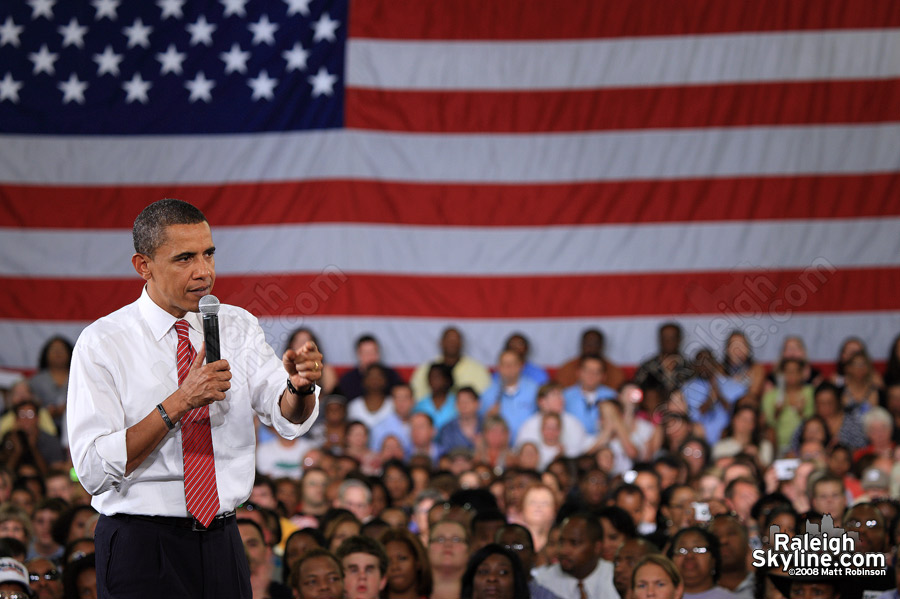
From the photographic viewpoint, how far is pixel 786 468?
716 cm

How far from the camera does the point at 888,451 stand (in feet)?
24.6

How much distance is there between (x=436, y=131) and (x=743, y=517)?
4789mm

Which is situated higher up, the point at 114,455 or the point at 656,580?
the point at 114,455

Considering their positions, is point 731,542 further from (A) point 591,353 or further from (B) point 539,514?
(A) point 591,353

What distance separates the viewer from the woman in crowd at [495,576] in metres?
4.89

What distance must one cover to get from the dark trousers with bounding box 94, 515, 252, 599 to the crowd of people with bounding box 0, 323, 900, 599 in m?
2.30

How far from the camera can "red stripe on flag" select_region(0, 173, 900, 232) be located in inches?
379

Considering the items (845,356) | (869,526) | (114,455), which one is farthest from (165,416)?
(845,356)

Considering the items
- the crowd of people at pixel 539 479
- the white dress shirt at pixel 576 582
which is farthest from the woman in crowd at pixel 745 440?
the white dress shirt at pixel 576 582

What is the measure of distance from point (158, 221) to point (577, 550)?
3.49 m

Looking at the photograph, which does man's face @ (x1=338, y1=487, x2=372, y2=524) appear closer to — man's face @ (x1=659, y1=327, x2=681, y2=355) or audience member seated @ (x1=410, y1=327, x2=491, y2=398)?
audience member seated @ (x1=410, y1=327, x2=491, y2=398)

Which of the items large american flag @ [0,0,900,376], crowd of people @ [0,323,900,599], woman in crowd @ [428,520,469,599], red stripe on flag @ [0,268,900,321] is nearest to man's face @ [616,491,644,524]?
crowd of people @ [0,323,900,599]

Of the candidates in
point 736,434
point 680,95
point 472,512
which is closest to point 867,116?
point 680,95

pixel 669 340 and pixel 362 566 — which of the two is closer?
pixel 362 566
